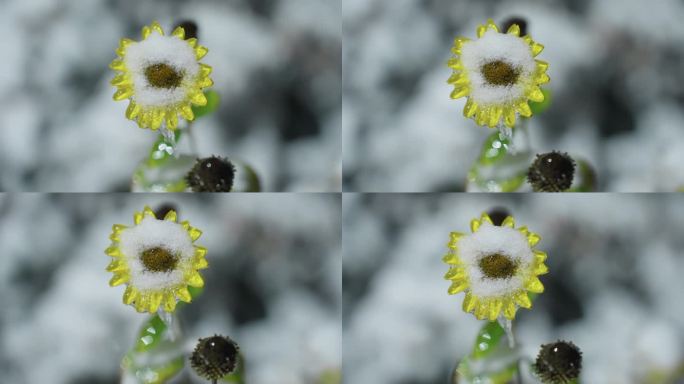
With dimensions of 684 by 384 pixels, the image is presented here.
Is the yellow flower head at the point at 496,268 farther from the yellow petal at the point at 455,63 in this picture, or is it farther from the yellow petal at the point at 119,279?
the yellow petal at the point at 119,279

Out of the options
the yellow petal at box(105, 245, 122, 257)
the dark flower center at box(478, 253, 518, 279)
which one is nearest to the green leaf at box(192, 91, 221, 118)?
the yellow petal at box(105, 245, 122, 257)

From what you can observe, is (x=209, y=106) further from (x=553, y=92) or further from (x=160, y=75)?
(x=553, y=92)

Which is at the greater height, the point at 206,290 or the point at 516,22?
the point at 516,22

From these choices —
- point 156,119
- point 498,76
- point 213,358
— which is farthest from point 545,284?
point 156,119

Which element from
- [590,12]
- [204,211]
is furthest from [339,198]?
[590,12]

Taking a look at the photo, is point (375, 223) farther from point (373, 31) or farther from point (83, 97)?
point (83, 97)

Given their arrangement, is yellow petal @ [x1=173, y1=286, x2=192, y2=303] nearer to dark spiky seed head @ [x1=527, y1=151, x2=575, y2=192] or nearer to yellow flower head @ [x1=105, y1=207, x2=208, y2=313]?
yellow flower head @ [x1=105, y1=207, x2=208, y2=313]

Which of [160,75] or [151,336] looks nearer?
[160,75]

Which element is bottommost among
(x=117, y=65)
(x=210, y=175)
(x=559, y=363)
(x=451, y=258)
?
(x=559, y=363)
